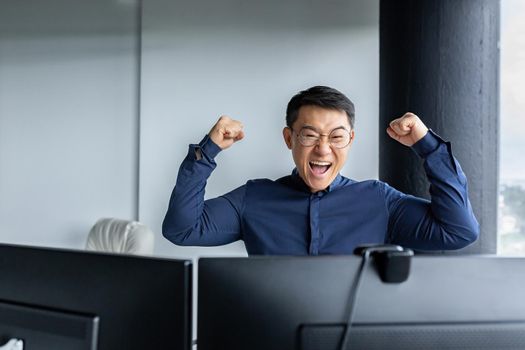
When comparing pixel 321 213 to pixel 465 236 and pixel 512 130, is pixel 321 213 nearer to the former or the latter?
pixel 465 236

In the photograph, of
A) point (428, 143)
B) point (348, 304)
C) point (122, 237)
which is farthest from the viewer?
point (122, 237)

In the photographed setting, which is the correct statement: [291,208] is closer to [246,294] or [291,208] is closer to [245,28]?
[246,294]

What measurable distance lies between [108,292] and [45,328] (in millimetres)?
140

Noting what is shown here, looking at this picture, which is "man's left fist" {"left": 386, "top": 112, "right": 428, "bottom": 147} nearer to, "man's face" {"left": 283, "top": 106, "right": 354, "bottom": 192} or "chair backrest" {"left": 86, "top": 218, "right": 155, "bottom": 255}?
"man's face" {"left": 283, "top": 106, "right": 354, "bottom": 192}

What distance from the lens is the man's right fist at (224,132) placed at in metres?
1.75

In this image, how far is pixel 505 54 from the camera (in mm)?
3377

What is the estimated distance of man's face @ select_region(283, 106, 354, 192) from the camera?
1.77m

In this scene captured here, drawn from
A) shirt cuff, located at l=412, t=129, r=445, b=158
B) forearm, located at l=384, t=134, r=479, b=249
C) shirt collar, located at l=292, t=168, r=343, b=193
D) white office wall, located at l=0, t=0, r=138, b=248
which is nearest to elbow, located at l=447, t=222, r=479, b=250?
forearm, located at l=384, t=134, r=479, b=249

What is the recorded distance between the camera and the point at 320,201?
6.15 feet

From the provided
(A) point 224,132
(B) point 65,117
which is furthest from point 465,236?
(B) point 65,117

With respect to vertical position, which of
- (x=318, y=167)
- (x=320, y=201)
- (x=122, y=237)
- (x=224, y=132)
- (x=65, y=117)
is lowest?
(x=122, y=237)

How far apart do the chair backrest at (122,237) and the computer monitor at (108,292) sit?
1.80 m

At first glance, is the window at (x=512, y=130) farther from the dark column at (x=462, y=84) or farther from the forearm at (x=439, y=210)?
the forearm at (x=439, y=210)

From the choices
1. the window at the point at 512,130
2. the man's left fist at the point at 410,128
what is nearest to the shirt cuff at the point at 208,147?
the man's left fist at the point at 410,128
